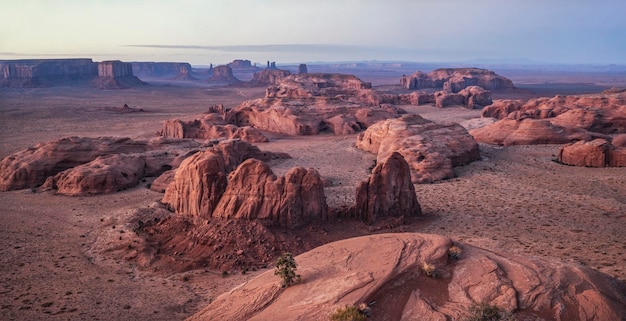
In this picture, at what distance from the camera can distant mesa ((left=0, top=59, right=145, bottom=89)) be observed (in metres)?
145

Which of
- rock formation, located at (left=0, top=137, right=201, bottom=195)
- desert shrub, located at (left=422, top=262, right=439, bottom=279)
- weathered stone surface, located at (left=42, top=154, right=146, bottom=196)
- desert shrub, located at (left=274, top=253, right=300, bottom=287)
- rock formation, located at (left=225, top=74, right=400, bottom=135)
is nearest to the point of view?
desert shrub, located at (left=422, top=262, right=439, bottom=279)

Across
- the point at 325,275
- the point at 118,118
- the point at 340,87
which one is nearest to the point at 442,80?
the point at 340,87

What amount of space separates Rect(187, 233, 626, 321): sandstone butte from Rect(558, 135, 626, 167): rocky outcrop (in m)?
24.9

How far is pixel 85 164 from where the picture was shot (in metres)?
30.1

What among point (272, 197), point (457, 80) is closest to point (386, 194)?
point (272, 197)

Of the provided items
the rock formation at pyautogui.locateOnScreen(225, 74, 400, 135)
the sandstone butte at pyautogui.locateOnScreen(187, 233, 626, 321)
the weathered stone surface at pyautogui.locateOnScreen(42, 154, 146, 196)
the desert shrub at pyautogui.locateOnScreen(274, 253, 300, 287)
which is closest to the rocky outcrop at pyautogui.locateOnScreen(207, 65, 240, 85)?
the rock formation at pyautogui.locateOnScreen(225, 74, 400, 135)

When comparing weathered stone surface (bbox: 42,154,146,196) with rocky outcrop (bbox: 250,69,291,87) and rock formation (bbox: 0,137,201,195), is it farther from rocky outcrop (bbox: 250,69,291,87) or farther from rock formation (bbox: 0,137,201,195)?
rocky outcrop (bbox: 250,69,291,87)

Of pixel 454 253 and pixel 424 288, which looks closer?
pixel 424 288

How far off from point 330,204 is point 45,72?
159 metres

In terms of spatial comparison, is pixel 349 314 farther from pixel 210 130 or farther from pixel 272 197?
pixel 210 130

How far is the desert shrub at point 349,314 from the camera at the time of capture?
30.8ft

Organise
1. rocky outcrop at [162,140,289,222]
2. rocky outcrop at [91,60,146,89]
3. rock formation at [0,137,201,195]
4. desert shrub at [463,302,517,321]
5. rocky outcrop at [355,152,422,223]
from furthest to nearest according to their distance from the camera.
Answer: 1. rocky outcrop at [91,60,146,89]
2. rock formation at [0,137,201,195]
3. rocky outcrop at [355,152,422,223]
4. rocky outcrop at [162,140,289,222]
5. desert shrub at [463,302,517,321]

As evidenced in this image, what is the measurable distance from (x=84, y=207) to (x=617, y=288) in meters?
23.7

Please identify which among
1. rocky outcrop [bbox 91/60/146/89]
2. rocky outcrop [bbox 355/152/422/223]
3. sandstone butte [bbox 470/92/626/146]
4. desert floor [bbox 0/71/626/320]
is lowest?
desert floor [bbox 0/71/626/320]
